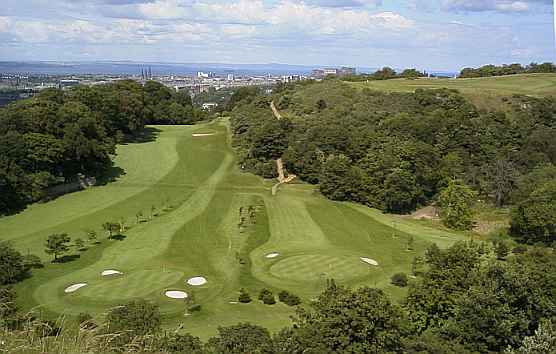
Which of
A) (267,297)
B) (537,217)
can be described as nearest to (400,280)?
(267,297)

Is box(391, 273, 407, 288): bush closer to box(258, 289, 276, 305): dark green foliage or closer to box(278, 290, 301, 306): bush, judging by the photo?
box(278, 290, 301, 306): bush

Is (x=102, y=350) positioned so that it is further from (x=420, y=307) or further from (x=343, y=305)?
(x=420, y=307)

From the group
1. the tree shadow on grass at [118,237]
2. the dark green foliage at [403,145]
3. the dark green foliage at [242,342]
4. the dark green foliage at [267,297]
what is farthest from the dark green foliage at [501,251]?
the tree shadow on grass at [118,237]

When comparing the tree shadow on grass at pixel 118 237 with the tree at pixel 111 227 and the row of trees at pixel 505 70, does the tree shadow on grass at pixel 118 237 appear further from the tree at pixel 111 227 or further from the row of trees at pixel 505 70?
the row of trees at pixel 505 70

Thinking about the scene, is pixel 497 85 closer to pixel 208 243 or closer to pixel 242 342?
pixel 208 243

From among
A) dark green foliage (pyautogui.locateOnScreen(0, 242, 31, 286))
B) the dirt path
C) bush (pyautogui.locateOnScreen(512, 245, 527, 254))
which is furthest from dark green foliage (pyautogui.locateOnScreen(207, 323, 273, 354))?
the dirt path

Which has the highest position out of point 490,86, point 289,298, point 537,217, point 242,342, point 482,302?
point 490,86
